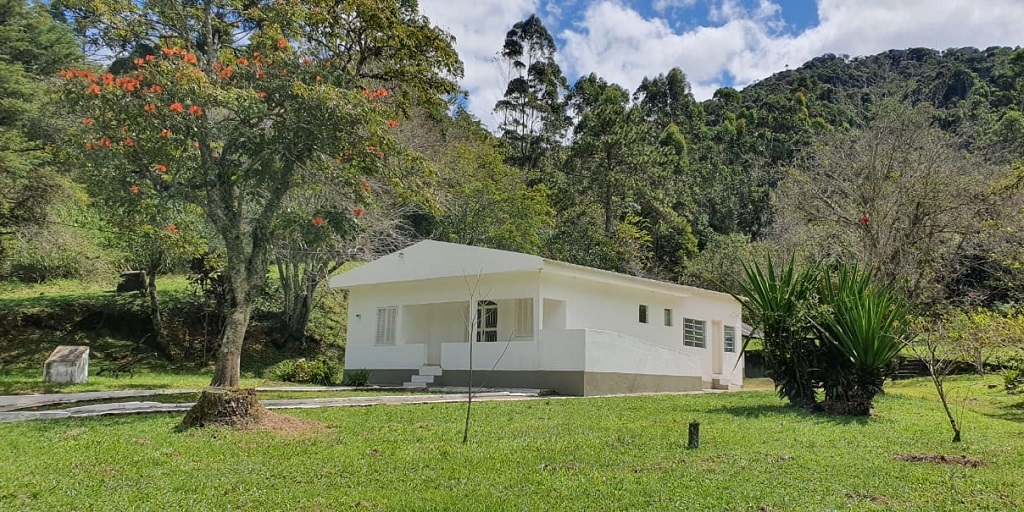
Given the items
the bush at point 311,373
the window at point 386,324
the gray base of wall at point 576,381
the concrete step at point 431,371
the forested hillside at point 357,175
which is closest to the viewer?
the forested hillside at point 357,175

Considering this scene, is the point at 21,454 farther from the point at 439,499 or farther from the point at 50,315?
the point at 50,315

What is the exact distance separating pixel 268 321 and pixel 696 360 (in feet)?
51.5

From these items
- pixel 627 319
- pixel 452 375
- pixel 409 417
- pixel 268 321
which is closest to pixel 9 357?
pixel 268 321

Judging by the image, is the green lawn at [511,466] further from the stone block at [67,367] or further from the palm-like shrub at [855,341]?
the stone block at [67,367]

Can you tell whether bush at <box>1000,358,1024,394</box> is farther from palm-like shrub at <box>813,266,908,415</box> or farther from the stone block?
the stone block

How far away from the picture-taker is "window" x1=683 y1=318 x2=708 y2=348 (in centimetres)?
2152

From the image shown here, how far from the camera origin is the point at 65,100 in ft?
41.2

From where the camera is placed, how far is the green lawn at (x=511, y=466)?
5375 millimetres

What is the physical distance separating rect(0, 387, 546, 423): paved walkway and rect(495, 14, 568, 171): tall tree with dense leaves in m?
29.3

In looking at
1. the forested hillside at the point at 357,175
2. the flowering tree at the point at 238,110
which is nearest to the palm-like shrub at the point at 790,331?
the forested hillside at the point at 357,175

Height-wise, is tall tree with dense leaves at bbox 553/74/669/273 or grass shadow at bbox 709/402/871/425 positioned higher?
tall tree with dense leaves at bbox 553/74/669/273

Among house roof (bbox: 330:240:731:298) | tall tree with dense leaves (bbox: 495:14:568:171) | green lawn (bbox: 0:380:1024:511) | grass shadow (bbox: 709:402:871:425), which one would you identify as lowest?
green lawn (bbox: 0:380:1024:511)

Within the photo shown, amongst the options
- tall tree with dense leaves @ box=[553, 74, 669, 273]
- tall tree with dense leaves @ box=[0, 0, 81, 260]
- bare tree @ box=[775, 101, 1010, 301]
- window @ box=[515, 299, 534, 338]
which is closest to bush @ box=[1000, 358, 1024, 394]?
bare tree @ box=[775, 101, 1010, 301]

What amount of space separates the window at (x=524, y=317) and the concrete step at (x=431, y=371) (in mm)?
2279
